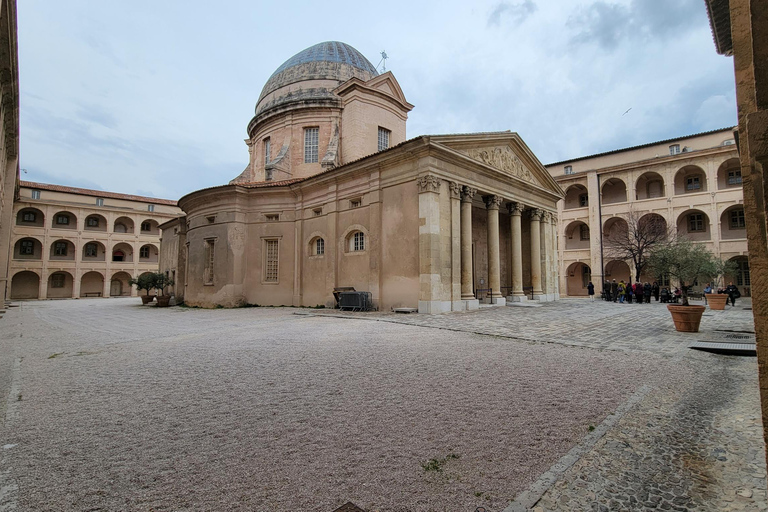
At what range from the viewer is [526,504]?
249 centimetres

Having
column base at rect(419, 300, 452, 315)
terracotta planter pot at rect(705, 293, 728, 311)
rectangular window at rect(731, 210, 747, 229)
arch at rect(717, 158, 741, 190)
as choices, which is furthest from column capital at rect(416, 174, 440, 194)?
rectangular window at rect(731, 210, 747, 229)

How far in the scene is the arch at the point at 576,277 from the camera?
36969 mm

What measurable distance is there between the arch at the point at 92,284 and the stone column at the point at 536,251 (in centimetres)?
4860

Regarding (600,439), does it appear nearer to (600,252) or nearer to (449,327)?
(449,327)

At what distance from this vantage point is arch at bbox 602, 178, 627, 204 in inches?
1378

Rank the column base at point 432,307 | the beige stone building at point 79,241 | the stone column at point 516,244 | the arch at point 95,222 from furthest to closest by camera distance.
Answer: the arch at point 95,222 → the beige stone building at point 79,241 → the stone column at point 516,244 → the column base at point 432,307

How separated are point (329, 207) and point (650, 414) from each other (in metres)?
17.5

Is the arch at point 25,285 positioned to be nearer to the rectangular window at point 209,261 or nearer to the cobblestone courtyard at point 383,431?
the rectangular window at point 209,261

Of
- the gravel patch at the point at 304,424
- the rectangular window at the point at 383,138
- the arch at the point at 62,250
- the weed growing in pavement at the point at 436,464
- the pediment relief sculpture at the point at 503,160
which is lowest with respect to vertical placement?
the weed growing in pavement at the point at 436,464

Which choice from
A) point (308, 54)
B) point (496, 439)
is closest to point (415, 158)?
point (496, 439)

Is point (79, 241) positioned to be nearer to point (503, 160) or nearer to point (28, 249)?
point (28, 249)

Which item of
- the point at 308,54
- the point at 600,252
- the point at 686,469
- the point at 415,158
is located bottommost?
the point at 686,469

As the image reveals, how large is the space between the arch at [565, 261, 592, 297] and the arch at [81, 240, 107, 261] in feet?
173

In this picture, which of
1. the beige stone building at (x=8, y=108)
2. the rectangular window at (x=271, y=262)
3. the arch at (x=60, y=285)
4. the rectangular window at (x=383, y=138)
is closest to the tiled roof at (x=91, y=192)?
the arch at (x=60, y=285)
